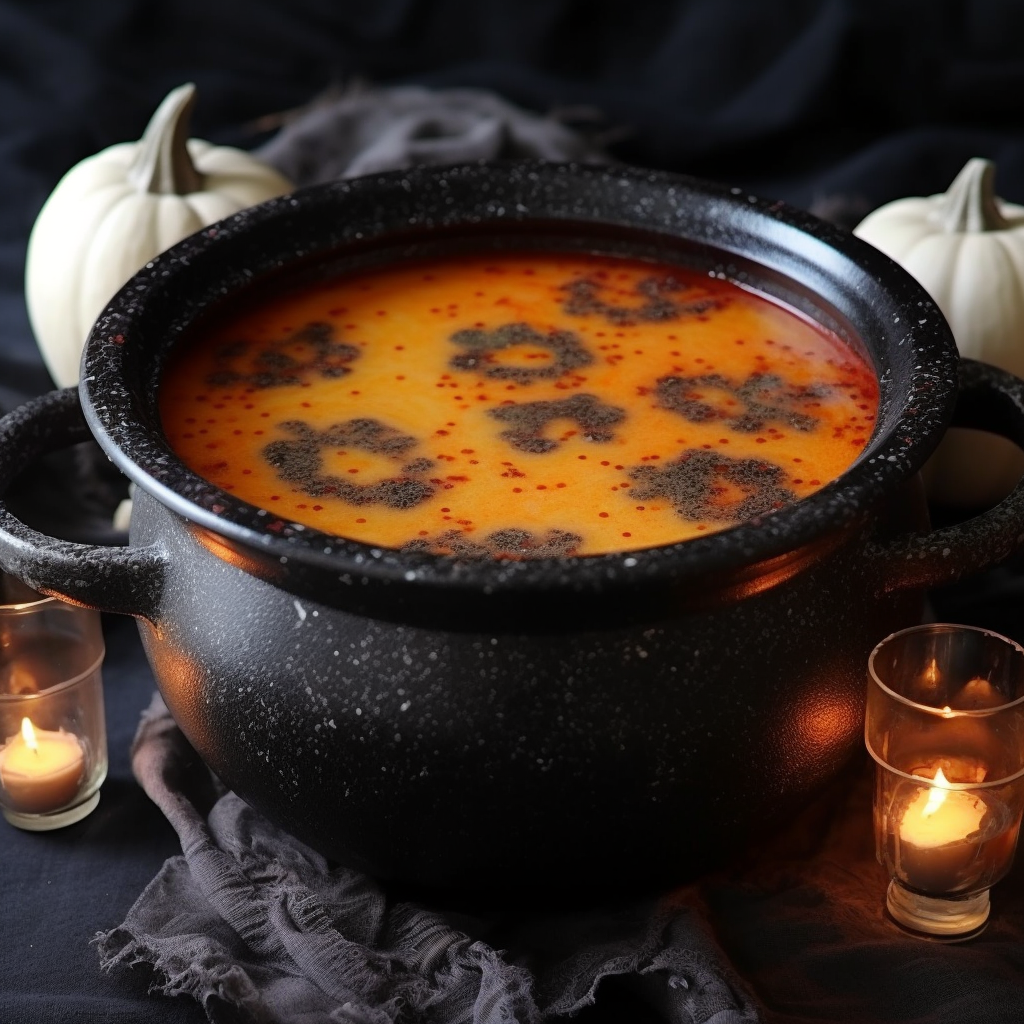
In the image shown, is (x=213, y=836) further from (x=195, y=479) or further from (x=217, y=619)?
(x=195, y=479)

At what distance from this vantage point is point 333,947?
128 cm

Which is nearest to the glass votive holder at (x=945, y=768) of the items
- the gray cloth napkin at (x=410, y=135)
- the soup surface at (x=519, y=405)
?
the soup surface at (x=519, y=405)

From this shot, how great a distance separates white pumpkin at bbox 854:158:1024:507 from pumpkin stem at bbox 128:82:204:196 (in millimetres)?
801

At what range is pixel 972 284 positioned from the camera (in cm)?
177

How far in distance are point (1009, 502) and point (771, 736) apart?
0.27 metres

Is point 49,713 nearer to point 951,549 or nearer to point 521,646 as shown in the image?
point 521,646

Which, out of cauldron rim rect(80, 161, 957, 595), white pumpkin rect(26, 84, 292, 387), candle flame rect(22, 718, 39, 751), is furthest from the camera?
white pumpkin rect(26, 84, 292, 387)

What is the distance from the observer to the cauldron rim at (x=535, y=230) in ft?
3.51

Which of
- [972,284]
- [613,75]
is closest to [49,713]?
[972,284]

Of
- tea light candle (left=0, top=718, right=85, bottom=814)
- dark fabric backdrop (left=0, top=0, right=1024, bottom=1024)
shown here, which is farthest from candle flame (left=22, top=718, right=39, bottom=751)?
dark fabric backdrop (left=0, top=0, right=1024, bottom=1024)

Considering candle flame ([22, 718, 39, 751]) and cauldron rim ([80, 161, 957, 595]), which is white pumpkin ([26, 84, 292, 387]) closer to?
cauldron rim ([80, 161, 957, 595])

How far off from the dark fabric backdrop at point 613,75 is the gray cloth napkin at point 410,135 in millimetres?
209

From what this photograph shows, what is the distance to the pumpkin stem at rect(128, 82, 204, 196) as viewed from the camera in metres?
1.92

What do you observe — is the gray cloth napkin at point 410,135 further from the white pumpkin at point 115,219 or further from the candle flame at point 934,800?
the candle flame at point 934,800
